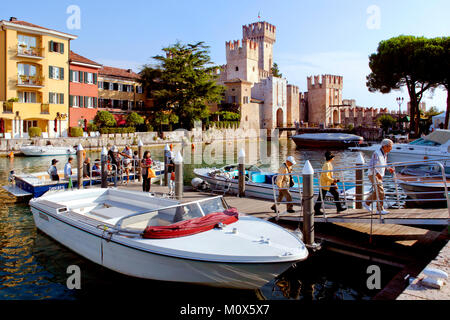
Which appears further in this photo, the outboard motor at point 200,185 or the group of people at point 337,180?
the outboard motor at point 200,185

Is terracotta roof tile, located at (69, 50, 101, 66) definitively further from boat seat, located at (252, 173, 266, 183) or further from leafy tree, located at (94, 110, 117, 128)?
boat seat, located at (252, 173, 266, 183)

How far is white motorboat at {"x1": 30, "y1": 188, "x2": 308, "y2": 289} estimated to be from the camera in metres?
6.41

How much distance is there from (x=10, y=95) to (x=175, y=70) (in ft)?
66.1

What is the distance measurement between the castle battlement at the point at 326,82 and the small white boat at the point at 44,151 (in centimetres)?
6244

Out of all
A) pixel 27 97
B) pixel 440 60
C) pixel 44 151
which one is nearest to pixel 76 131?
pixel 27 97

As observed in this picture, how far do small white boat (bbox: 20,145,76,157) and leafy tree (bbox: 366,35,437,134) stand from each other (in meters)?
34.3

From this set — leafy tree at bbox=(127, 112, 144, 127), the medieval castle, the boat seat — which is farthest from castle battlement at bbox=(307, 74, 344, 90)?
the boat seat

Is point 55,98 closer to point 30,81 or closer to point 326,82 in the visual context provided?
point 30,81

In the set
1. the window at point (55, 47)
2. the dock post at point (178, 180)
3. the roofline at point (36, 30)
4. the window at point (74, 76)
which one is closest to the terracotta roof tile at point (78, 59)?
the window at point (74, 76)

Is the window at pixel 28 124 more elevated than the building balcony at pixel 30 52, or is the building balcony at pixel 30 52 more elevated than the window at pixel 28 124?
the building balcony at pixel 30 52

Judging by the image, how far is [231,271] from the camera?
6438mm

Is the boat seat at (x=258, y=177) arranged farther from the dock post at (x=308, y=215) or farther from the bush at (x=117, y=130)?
the bush at (x=117, y=130)

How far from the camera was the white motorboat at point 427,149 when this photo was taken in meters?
21.2

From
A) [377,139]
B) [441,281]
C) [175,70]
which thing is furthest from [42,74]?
[377,139]
